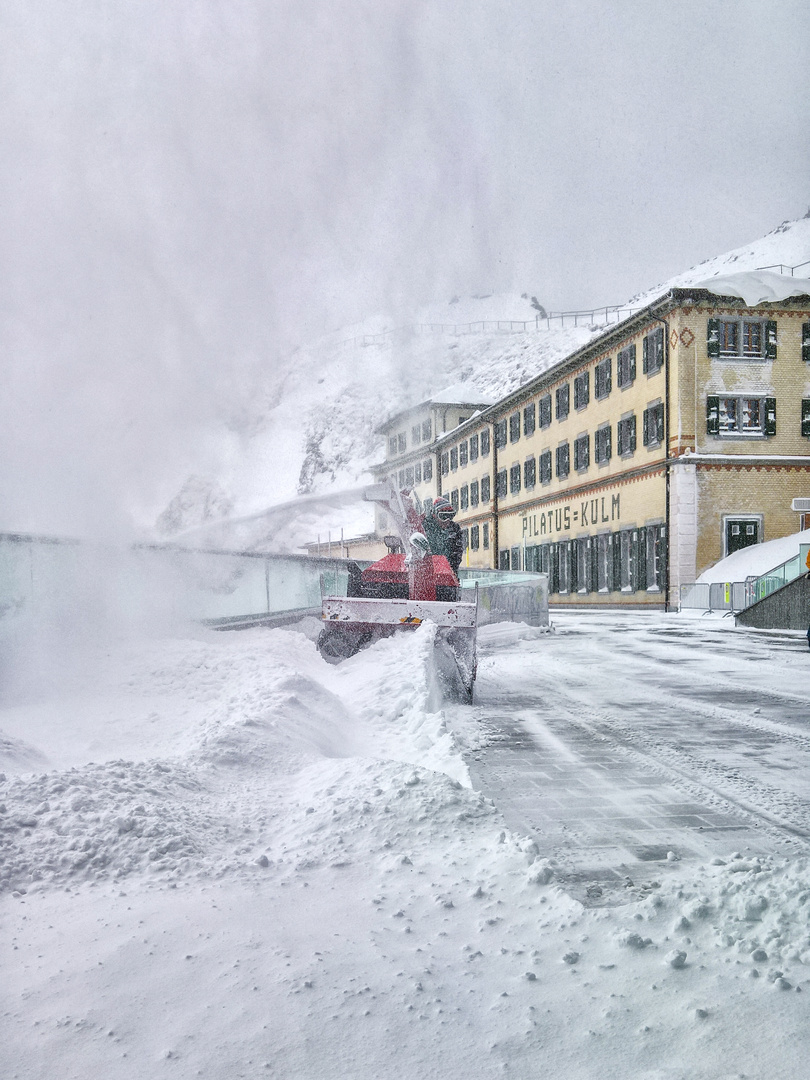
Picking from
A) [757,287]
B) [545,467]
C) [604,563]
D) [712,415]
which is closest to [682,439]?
[712,415]

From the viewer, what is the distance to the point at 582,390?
136ft

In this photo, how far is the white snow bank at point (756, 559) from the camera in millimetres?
28656

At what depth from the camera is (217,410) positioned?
38.5 ft

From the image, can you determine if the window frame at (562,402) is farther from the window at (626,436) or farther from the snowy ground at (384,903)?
the snowy ground at (384,903)

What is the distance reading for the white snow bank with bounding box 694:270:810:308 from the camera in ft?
107

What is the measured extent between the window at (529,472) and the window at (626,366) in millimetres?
10158

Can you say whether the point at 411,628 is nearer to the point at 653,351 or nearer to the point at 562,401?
the point at 653,351

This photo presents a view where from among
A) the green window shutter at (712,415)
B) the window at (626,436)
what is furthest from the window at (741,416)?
the window at (626,436)

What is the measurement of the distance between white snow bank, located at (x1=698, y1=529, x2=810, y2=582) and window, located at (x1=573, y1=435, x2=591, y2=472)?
35.1ft

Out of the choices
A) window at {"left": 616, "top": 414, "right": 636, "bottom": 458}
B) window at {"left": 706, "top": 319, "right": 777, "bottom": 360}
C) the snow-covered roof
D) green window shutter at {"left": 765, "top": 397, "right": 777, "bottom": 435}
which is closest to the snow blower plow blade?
green window shutter at {"left": 765, "top": 397, "right": 777, "bottom": 435}

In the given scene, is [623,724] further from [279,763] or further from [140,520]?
[140,520]

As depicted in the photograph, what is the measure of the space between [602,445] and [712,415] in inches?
277

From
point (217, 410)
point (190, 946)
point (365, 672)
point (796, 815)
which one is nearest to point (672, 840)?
point (796, 815)

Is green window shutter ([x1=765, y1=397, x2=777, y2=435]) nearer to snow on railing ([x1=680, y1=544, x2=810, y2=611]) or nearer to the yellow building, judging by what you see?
the yellow building
